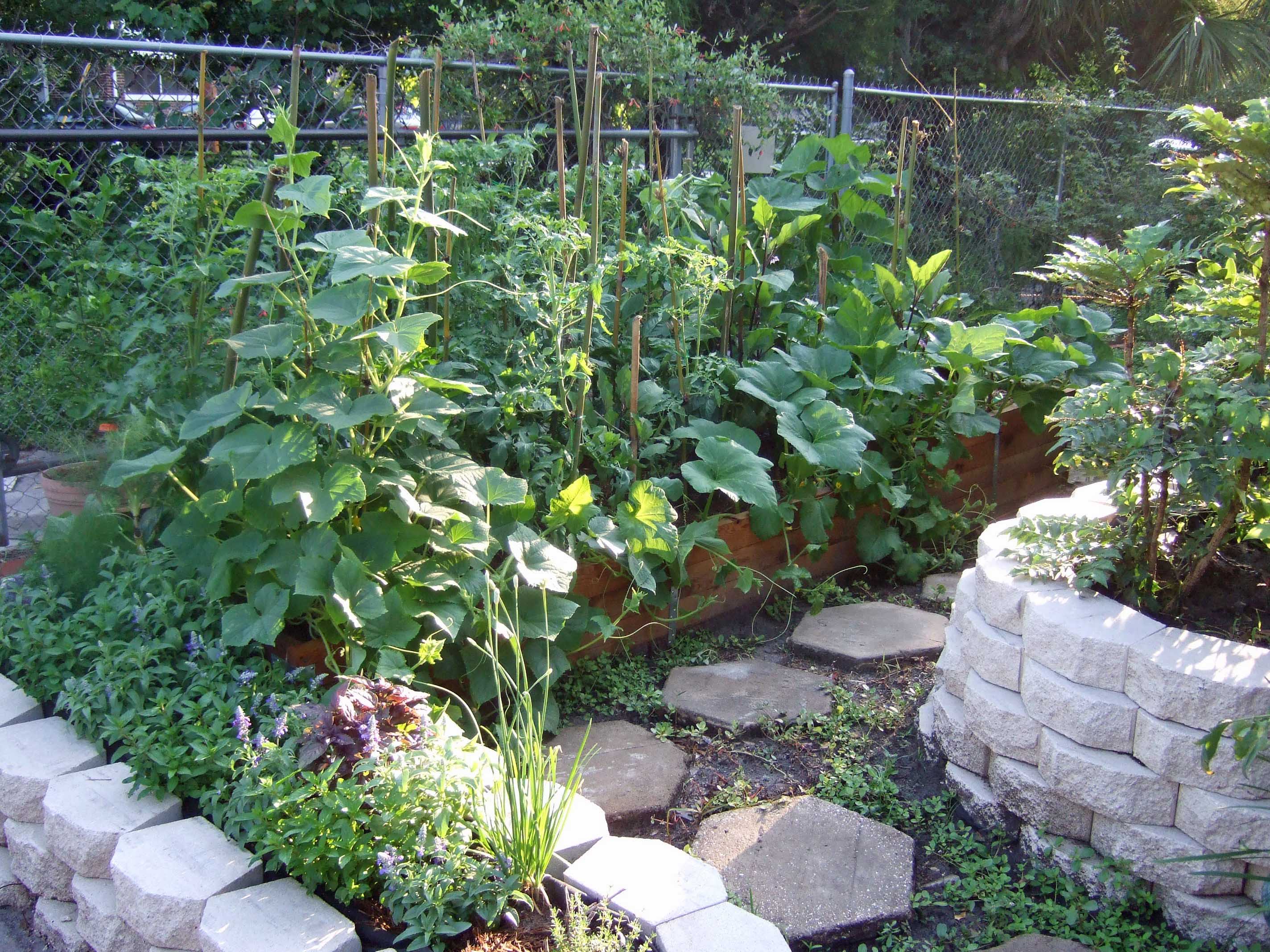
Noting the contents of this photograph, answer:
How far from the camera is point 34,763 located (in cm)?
209

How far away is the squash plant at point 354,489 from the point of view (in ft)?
6.57

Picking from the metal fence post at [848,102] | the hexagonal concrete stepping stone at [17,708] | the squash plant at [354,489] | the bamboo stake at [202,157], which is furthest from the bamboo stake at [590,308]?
the metal fence post at [848,102]

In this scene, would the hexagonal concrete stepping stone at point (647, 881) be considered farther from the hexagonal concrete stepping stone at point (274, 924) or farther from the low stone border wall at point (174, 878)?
the hexagonal concrete stepping stone at point (274, 924)

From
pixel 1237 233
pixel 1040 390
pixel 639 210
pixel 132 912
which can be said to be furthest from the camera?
pixel 639 210

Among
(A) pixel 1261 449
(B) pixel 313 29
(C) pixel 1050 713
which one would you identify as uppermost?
(B) pixel 313 29

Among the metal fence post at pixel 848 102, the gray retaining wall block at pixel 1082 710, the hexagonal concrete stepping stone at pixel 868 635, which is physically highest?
the metal fence post at pixel 848 102

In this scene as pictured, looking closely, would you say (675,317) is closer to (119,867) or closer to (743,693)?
(743,693)

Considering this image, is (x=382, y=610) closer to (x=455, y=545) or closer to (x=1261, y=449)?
(x=455, y=545)

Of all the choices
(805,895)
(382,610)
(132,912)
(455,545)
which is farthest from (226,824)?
(805,895)

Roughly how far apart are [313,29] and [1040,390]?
18.1ft

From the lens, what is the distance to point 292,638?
89.2 inches

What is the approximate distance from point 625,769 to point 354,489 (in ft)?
2.91

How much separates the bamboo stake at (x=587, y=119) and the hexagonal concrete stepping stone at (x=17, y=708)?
1808 millimetres

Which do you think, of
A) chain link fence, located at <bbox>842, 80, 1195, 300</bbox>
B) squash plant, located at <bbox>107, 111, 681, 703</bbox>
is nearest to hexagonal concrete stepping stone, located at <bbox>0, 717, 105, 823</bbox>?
squash plant, located at <bbox>107, 111, 681, 703</bbox>
